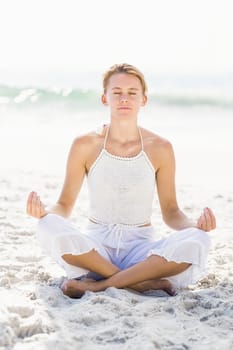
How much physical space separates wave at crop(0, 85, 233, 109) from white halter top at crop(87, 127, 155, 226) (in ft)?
42.7

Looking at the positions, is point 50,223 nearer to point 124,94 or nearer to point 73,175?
point 73,175

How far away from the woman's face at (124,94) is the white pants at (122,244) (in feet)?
2.10

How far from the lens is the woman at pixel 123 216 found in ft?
10.0

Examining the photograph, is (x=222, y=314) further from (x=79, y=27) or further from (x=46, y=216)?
(x=79, y=27)

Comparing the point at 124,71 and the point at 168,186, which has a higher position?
the point at 124,71

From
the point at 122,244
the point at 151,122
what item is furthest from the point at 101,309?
the point at 151,122

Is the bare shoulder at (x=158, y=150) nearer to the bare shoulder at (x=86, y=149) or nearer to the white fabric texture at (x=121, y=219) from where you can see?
the white fabric texture at (x=121, y=219)

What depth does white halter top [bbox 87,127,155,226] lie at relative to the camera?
3365mm

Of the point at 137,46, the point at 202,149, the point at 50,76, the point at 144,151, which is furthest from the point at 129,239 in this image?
the point at 137,46

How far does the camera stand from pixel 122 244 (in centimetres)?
331

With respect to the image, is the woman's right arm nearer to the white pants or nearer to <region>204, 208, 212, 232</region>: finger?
the white pants

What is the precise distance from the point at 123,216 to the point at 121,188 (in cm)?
15

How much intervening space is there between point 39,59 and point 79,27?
2.74m

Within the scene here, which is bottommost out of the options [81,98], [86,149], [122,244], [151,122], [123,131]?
[122,244]
